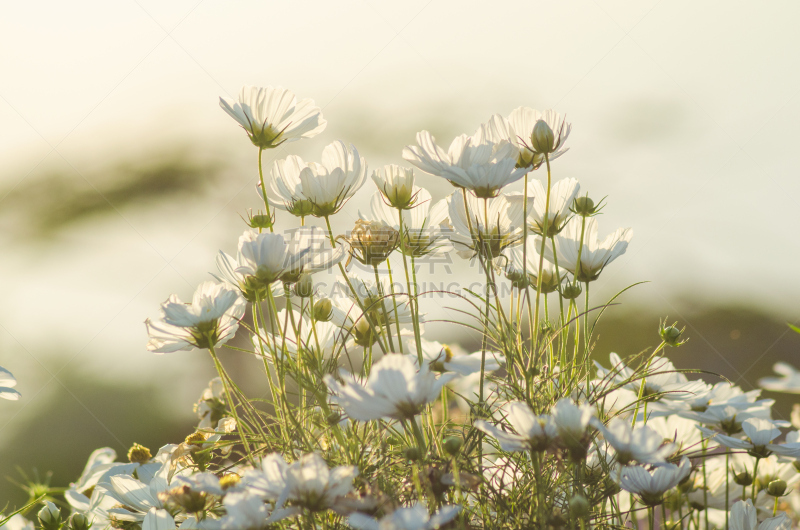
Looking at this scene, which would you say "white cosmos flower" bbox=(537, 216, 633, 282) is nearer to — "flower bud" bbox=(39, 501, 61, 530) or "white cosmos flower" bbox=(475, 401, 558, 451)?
"white cosmos flower" bbox=(475, 401, 558, 451)

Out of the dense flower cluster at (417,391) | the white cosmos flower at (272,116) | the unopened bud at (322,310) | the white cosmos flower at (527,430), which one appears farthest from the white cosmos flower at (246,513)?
the white cosmos flower at (272,116)

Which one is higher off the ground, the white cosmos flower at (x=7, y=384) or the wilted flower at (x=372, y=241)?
the wilted flower at (x=372, y=241)

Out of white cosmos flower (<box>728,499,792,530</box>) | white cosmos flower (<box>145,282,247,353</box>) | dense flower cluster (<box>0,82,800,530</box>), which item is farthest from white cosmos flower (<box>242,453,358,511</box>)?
white cosmos flower (<box>728,499,792,530</box>)

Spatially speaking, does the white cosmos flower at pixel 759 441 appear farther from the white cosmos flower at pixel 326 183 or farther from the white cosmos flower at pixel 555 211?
the white cosmos flower at pixel 326 183

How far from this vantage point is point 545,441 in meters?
0.34

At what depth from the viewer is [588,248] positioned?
0.60 metres

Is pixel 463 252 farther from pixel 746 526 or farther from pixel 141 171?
pixel 141 171

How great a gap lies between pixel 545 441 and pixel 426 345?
1.03 ft

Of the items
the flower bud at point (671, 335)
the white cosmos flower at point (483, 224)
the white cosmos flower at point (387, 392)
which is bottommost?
the white cosmos flower at point (387, 392)

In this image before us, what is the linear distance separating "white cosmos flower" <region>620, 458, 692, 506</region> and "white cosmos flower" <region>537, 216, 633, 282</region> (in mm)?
240

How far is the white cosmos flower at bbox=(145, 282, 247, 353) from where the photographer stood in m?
0.46

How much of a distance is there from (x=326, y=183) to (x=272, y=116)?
98 millimetres

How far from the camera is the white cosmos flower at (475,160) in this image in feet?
1.52

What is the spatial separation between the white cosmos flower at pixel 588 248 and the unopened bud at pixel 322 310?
22 centimetres
